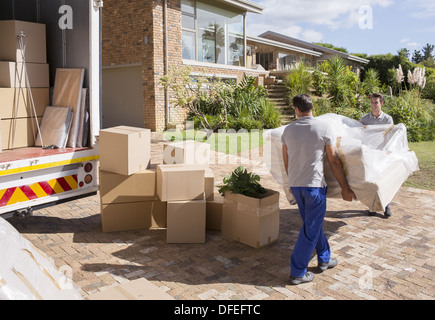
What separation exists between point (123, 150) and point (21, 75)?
1792mm

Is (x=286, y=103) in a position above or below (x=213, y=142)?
above

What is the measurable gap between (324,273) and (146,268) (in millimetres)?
1818

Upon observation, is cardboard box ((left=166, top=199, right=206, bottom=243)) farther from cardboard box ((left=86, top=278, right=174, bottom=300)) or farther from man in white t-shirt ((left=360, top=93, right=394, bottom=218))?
man in white t-shirt ((left=360, top=93, right=394, bottom=218))

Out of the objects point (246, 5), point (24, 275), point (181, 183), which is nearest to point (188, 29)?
point (246, 5)

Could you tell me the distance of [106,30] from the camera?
15633 millimetres

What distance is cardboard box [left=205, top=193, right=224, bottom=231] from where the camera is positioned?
5.16m

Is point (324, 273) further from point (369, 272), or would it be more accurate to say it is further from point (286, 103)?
point (286, 103)

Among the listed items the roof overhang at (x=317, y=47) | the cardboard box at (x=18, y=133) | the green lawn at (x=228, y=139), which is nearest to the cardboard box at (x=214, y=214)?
the cardboard box at (x=18, y=133)

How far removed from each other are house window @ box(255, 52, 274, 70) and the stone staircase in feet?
26.4

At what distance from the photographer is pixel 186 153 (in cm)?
544

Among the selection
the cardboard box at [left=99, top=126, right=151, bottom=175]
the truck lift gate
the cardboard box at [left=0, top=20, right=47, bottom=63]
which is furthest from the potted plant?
the cardboard box at [left=0, top=20, right=47, bottom=63]
